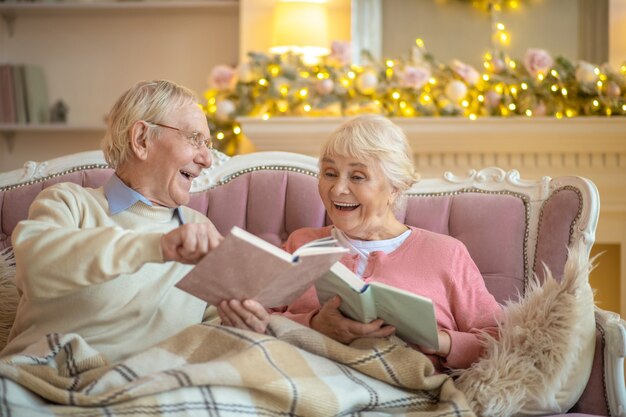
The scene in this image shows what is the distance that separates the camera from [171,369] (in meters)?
1.64

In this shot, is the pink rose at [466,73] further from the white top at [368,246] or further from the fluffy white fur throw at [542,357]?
the fluffy white fur throw at [542,357]

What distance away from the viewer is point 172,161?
6.70 ft

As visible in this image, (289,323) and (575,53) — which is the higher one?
(575,53)

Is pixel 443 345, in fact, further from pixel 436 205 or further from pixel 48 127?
pixel 48 127

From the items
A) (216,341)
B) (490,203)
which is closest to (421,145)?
(490,203)

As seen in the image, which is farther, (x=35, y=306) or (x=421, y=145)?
(x=421, y=145)

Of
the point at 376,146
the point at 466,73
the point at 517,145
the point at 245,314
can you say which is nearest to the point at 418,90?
the point at 466,73

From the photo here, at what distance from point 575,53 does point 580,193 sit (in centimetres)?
196

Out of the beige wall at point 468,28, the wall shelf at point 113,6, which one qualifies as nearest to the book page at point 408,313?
the beige wall at point 468,28

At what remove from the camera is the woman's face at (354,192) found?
7.02 ft

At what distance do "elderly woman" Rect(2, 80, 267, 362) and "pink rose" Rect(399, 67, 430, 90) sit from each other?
174cm

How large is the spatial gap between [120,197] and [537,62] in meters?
2.26

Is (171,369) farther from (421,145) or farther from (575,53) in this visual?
(575,53)

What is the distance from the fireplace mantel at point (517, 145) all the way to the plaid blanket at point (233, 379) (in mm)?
1969
